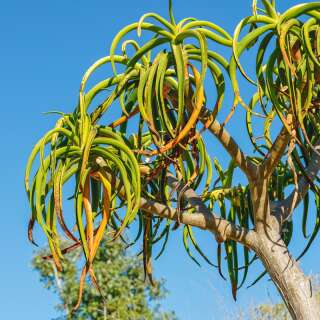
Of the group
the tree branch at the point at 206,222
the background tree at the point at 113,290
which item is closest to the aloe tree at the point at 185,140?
the tree branch at the point at 206,222

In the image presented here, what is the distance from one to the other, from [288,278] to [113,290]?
7.34 meters

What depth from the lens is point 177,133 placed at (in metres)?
4.17

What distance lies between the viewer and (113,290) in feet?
38.6

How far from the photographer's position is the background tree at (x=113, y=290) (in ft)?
37.8

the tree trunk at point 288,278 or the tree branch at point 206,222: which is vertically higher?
the tree branch at point 206,222

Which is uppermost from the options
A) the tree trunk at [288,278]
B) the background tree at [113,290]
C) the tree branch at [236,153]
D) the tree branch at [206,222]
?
the background tree at [113,290]

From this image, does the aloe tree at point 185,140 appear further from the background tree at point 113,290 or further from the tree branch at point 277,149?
the background tree at point 113,290

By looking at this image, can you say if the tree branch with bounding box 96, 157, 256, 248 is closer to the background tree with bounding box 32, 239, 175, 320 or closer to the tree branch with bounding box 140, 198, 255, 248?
the tree branch with bounding box 140, 198, 255, 248

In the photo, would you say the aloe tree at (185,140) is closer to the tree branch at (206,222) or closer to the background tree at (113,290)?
the tree branch at (206,222)

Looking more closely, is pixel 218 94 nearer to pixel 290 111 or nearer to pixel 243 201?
pixel 290 111

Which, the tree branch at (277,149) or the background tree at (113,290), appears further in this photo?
the background tree at (113,290)

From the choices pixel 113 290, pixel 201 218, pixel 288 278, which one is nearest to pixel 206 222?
pixel 201 218

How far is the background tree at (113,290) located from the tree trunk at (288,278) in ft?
22.0

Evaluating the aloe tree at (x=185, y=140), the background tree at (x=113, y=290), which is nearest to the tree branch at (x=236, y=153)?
the aloe tree at (x=185, y=140)
